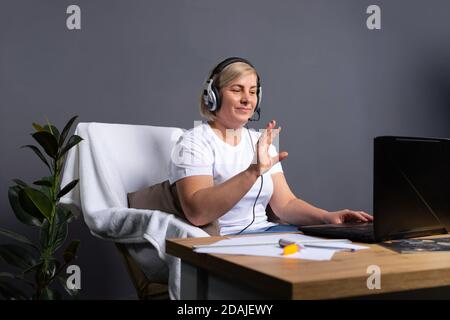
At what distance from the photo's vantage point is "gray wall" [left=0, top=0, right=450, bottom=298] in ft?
6.70

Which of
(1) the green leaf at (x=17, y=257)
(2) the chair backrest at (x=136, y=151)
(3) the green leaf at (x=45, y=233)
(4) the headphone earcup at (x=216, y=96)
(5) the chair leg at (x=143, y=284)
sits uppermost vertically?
(4) the headphone earcup at (x=216, y=96)

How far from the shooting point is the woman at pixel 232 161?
1.48m

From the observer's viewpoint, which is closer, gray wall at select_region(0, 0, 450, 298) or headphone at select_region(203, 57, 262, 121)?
headphone at select_region(203, 57, 262, 121)

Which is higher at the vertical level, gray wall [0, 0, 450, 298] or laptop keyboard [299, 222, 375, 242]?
gray wall [0, 0, 450, 298]

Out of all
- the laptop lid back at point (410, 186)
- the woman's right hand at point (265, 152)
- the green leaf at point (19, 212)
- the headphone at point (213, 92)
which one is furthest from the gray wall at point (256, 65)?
the laptop lid back at point (410, 186)

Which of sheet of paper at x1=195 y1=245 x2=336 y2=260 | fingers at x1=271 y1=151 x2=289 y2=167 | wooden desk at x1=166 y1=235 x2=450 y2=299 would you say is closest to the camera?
wooden desk at x1=166 y1=235 x2=450 y2=299

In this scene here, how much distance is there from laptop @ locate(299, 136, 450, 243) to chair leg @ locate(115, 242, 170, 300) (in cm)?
57

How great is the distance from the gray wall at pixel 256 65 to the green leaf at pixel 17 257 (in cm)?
49

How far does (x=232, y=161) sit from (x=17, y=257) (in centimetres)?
75

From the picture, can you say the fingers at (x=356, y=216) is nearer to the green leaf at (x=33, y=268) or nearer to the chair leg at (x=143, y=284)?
the chair leg at (x=143, y=284)

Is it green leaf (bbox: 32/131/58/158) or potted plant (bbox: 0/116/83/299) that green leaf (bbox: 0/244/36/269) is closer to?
potted plant (bbox: 0/116/83/299)

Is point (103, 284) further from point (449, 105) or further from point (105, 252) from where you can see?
point (449, 105)

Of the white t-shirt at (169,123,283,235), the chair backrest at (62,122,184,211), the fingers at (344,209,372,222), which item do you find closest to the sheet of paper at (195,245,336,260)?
the fingers at (344,209,372,222)

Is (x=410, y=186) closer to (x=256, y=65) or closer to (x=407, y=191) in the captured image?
(x=407, y=191)
